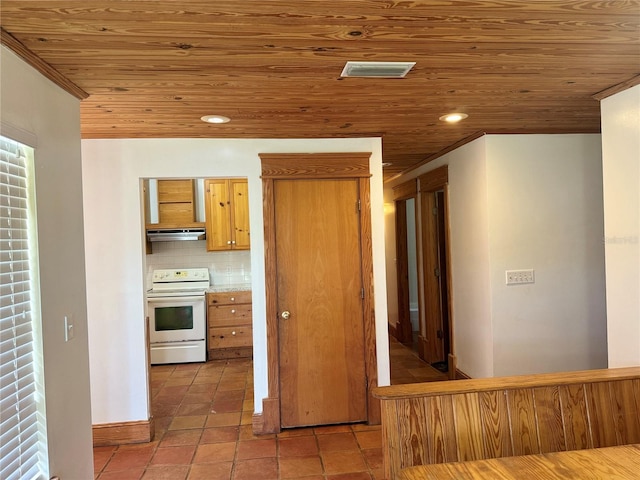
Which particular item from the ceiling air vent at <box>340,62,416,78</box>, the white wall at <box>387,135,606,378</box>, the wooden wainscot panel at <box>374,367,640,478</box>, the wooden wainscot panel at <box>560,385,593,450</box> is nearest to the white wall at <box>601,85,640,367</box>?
the wooden wainscot panel at <box>374,367,640,478</box>

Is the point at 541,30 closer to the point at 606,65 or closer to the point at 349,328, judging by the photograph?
the point at 606,65

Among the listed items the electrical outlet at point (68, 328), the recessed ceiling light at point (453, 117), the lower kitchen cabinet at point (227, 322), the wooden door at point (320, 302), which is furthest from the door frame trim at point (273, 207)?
the lower kitchen cabinet at point (227, 322)

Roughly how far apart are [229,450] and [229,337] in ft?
6.78

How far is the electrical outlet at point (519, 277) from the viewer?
3157 millimetres

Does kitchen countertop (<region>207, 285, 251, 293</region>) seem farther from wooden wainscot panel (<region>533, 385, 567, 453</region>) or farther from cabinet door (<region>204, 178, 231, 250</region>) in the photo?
wooden wainscot panel (<region>533, 385, 567, 453</region>)

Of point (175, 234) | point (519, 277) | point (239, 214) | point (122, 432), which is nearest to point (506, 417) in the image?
point (519, 277)

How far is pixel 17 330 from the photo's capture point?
149cm

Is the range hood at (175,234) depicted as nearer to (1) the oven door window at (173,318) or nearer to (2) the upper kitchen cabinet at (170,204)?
(2) the upper kitchen cabinet at (170,204)

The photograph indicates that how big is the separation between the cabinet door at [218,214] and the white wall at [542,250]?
285 centimetres

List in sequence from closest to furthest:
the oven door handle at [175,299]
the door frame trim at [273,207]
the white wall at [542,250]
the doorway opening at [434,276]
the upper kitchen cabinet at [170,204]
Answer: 1. the door frame trim at [273,207]
2. the white wall at [542,250]
3. the doorway opening at [434,276]
4. the oven door handle at [175,299]
5. the upper kitchen cabinet at [170,204]

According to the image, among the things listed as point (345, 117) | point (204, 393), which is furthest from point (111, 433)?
point (345, 117)

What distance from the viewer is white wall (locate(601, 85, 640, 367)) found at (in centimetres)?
207

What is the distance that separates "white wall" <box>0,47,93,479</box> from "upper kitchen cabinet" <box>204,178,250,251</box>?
273cm

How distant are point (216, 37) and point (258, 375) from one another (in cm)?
233
